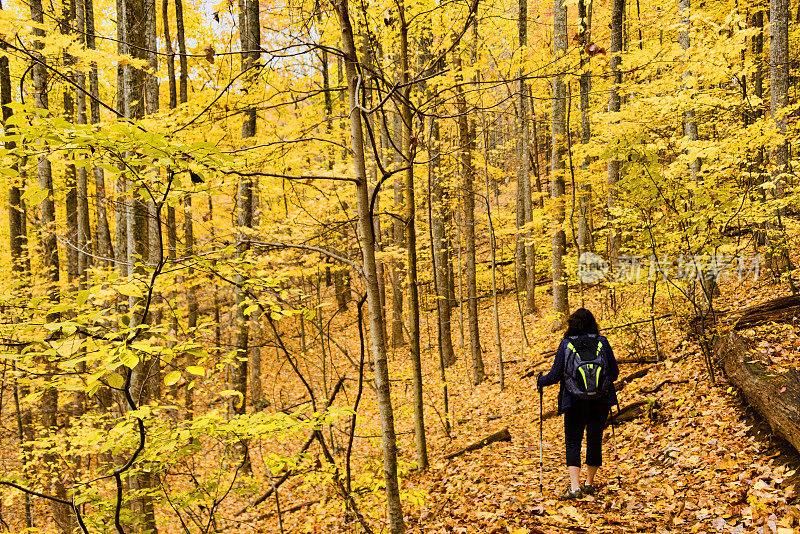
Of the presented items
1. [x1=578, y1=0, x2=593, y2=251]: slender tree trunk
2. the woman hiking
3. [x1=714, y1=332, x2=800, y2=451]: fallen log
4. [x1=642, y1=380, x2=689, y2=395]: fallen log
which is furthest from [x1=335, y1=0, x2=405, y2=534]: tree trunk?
[x1=578, y1=0, x2=593, y2=251]: slender tree trunk

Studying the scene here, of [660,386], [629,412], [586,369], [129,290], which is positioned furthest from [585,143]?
[129,290]

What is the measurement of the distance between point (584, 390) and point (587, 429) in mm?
451

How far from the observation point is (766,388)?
14.2 ft

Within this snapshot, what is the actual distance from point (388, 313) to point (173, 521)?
37.2 feet

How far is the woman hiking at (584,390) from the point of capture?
4.24m

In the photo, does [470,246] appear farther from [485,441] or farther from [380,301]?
[380,301]

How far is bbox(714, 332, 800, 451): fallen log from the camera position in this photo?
378 centimetres

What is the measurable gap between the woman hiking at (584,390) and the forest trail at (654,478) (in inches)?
14.5

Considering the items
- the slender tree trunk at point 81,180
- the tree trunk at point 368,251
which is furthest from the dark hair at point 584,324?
the slender tree trunk at point 81,180

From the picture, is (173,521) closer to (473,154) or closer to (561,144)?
(473,154)

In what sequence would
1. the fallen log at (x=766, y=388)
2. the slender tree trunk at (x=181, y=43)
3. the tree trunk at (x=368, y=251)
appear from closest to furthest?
1. the tree trunk at (x=368, y=251)
2. the fallen log at (x=766, y=388)
3. the slender tree trunk at (x=181, y=43)

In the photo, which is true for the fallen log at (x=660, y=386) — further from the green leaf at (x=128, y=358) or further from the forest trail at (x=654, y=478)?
the green leaf at (x=128, y=358)

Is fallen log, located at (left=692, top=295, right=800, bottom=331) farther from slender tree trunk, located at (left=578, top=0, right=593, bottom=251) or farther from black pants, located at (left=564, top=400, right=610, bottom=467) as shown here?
slender tree trunk, located at (left=578, top=0, right=593, bottom=251)

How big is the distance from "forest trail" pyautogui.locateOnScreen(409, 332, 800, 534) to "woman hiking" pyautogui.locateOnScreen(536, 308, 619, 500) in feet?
1.21
